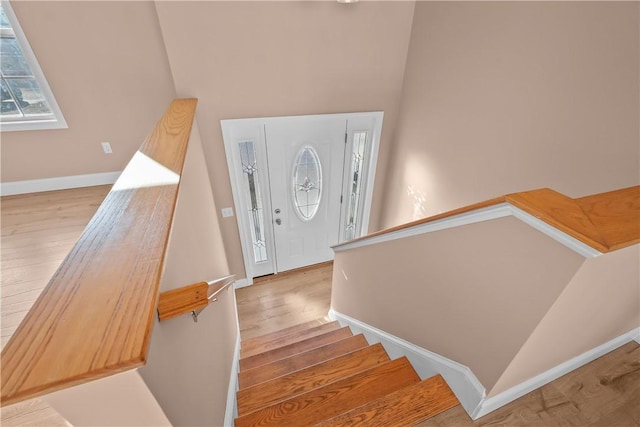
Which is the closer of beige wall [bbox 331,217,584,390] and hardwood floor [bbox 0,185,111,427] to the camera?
beige wall [bbox 331,217,584,390]

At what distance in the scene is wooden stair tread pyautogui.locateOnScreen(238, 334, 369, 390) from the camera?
71.2 inches

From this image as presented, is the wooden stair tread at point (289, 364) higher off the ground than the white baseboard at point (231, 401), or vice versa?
the white baseboard at point (231, 401)

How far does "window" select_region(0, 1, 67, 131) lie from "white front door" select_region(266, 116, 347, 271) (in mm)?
2118

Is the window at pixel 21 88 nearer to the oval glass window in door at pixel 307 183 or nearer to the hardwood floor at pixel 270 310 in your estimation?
the hardwood floor at pixel 270 310

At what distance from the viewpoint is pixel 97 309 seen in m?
0.51

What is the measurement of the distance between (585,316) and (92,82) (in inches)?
153

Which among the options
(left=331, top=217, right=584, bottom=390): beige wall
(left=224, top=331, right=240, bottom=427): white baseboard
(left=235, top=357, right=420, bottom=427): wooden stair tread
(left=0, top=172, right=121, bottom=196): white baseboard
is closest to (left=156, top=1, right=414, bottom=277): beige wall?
(left=0, top=172, right=121, bottom=196): white baseboard

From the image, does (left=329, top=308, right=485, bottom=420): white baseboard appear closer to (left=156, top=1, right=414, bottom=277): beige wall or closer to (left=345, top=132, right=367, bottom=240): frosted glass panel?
(left=345, top=132, right=367, bottom=240): frosted glass panel

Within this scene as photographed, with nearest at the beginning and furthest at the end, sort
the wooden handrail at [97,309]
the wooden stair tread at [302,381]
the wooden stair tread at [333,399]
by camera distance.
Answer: the wooden handrail at [97,309]
the wooden stair tread at [333,399]
the wooden stair tread at [302,381]

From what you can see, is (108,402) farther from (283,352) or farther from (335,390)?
(283,352)

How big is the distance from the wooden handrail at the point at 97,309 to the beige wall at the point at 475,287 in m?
0.99

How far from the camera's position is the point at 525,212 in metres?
0.77

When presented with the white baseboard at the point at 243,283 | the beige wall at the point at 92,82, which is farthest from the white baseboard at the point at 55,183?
the white baseboard at the point at 243,283

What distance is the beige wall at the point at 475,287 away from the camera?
2.62ft
